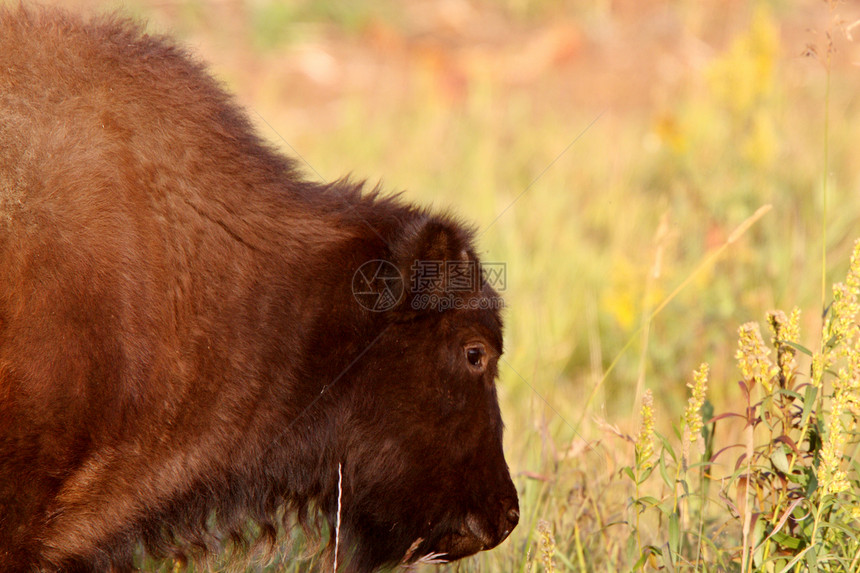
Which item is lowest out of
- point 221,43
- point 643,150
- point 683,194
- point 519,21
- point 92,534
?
point 92,534

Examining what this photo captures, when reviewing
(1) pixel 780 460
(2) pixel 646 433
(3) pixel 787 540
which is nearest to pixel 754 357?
(1) pixel 780 460

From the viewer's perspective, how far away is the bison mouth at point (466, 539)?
10.8 feet

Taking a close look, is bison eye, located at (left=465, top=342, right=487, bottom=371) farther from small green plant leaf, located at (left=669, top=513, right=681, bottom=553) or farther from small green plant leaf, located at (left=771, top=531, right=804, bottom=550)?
small green plant leaf, located at (left=771, top=531, right=804, bottom=550)

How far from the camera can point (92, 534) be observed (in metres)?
2.94

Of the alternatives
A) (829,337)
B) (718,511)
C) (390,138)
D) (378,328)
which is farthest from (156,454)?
(390,138)

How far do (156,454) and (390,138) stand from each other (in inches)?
260

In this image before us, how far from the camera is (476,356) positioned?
330 cm

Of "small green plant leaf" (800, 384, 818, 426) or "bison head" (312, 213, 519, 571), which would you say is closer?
"small green plant leaf" (800, 384, 818, 426)

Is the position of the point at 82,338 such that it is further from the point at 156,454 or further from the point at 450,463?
the point at 450,463
